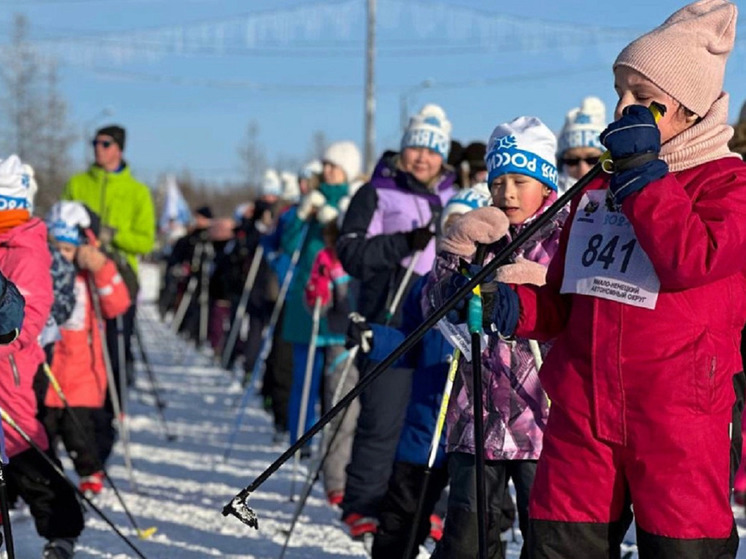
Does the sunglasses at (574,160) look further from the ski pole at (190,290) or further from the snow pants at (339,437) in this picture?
the ski pole at (190,290)

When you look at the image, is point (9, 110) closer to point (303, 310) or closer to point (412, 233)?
point (303, 310)

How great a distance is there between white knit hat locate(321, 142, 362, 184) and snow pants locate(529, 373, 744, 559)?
625 centimetres

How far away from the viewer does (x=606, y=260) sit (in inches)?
130

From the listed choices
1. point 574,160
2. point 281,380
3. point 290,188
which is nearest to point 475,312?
point 574,160

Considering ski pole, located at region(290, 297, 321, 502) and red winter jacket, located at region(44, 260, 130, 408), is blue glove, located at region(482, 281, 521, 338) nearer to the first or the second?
red winter jacket, located at region(44, 260, 130, 408)

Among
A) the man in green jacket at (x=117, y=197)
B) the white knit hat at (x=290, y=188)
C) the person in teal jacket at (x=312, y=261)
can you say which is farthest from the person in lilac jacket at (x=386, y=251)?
the white knit hat at (x=290, y=188)

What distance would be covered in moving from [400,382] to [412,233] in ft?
2.25

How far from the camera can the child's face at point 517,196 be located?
4.41m

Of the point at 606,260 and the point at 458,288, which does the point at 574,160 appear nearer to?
the point at 458,288

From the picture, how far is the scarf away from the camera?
10.7 ft

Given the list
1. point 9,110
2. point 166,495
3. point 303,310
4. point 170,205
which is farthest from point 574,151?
point 9,110

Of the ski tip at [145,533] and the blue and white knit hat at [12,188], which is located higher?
the blue and white knit hat at [12,188]

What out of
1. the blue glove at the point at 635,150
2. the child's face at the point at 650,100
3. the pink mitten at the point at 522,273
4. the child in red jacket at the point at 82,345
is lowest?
the child in red jacket at the point at 82,345

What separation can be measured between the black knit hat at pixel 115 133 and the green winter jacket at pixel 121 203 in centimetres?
21
